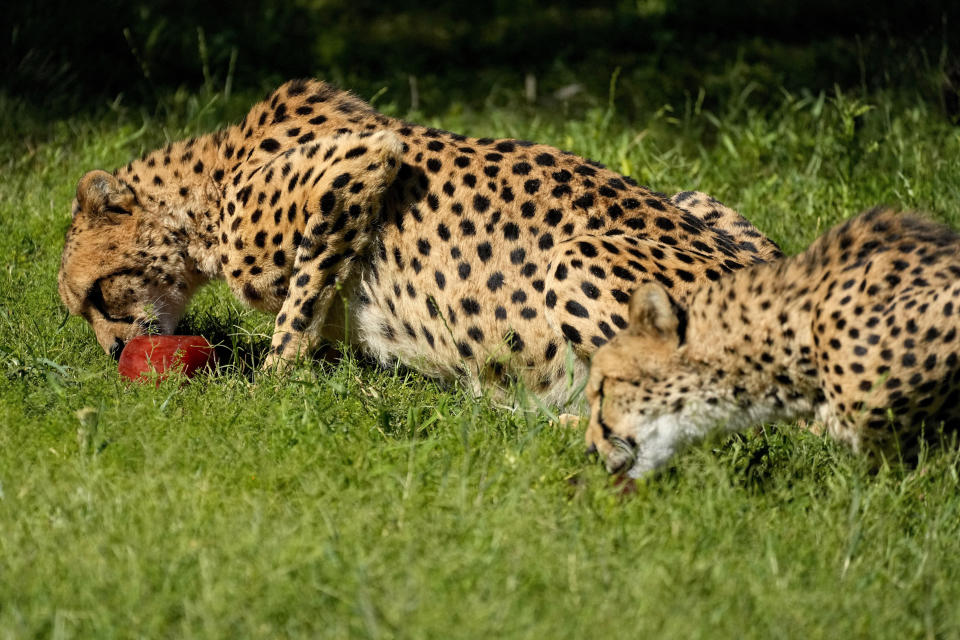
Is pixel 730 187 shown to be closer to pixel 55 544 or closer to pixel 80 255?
pixel 80 255

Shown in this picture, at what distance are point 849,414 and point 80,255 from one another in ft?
11.5

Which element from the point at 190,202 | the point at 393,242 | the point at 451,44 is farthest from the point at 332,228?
the point at 451,44

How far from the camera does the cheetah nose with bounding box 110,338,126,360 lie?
569 centimetres

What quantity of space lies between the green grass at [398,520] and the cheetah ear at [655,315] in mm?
446

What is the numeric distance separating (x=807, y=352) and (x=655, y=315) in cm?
54

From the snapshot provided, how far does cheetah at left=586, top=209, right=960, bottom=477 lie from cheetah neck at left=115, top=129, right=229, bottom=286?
213 cm

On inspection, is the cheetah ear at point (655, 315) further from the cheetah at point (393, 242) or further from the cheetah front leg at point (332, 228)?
the cheetah front leg at point (332, 228)

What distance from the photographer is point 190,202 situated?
19.0 ft

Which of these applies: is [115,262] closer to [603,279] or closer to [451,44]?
[603,279]

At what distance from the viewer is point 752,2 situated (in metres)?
10.6

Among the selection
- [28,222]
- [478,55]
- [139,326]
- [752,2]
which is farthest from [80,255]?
[752,2]

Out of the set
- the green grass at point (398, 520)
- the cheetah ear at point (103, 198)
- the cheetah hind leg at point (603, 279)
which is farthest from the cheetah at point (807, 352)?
the cheetah ear at point (103, 198)

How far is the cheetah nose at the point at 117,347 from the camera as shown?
5.69 meters

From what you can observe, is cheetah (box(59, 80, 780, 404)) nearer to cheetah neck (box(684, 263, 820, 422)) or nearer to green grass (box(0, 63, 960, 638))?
green grass (box(0, 63, 960, 638))
